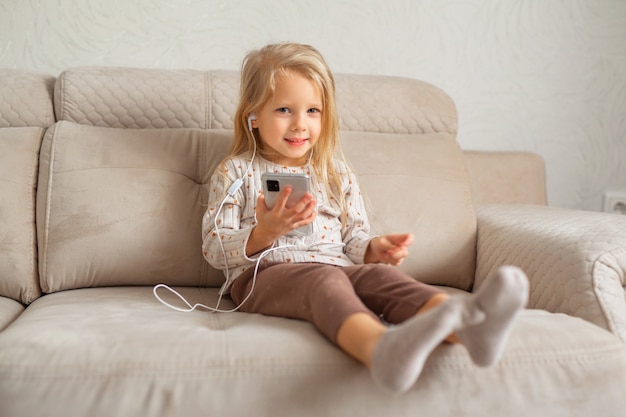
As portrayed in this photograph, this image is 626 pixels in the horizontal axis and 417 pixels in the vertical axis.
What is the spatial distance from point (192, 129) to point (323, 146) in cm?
35

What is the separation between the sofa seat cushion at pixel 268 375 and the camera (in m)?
0.95

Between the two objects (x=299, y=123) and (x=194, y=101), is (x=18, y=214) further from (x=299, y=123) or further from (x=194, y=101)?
(x=299, y=123)

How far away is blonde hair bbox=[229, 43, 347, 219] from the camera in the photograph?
4.65 ft

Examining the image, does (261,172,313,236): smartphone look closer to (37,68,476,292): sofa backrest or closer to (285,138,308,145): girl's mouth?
(285,138,308,145): girl's mouth

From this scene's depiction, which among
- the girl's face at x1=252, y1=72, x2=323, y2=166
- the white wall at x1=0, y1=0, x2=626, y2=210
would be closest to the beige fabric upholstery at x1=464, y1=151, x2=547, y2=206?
the white wall at x1=0, y1=0, x2=626, y2=210

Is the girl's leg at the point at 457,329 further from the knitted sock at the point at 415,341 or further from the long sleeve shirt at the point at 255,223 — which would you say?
the long sleeve shirt at the point at 255,223

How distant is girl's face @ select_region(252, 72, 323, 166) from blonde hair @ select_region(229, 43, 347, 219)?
0.05ft

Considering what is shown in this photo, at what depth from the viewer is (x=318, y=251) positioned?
1393 mm

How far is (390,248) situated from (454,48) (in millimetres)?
973

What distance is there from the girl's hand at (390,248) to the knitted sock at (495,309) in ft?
1.15

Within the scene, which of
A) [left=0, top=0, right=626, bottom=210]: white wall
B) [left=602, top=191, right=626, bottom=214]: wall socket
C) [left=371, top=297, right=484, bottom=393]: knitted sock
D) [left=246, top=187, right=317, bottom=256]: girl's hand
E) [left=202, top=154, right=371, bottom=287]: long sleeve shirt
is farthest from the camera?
[left=602, top=191, right=626, bottom=214]: wall socket

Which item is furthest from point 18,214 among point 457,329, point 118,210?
point 457,329

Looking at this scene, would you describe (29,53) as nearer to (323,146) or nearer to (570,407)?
(323,146)

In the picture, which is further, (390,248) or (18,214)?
(18,214)
